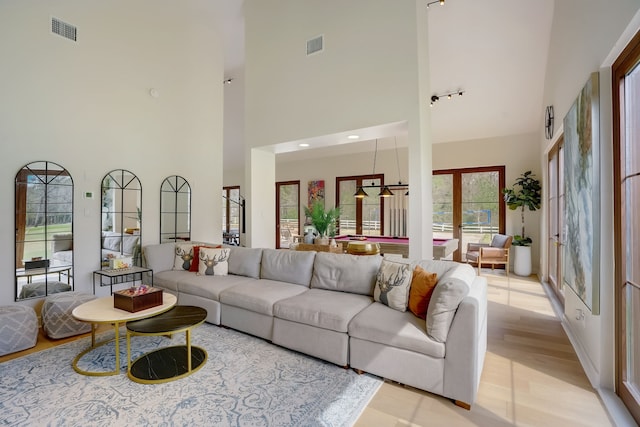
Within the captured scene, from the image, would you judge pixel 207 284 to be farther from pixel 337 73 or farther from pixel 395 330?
pixel 337 73

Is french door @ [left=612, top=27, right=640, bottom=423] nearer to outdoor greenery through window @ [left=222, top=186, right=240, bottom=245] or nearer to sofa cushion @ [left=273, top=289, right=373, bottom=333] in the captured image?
sofa cushion @ [left=273, top=289, right=373, bottom=333]

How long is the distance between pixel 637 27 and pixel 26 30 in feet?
18.1

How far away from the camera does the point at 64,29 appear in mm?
3820

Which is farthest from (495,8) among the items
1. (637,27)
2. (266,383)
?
(266,383)

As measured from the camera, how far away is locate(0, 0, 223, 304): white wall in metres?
3.46

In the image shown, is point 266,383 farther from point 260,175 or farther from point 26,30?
point 26,30

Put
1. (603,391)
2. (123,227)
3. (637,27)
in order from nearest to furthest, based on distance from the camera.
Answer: (637,27)
(603,391)
(123,227)

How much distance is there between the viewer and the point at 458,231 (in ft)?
24.3

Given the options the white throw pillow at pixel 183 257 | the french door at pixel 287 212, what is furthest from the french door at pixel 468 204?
the white throw pillow at pixel 183 257

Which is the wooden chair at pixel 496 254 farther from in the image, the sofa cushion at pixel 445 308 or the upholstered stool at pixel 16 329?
the upholstered stool at pixel 16 329

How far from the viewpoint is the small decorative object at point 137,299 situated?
2607mm

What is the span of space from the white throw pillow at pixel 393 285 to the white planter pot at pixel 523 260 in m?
Answer: 4.69

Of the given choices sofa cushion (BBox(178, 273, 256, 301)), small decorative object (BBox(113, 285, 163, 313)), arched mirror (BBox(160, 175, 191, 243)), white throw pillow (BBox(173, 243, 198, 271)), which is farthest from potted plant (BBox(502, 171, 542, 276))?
small decorative object (BBox(113, 285, 163, 313))

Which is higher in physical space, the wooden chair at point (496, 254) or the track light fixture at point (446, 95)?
the track light fixture at point (446, 95)
